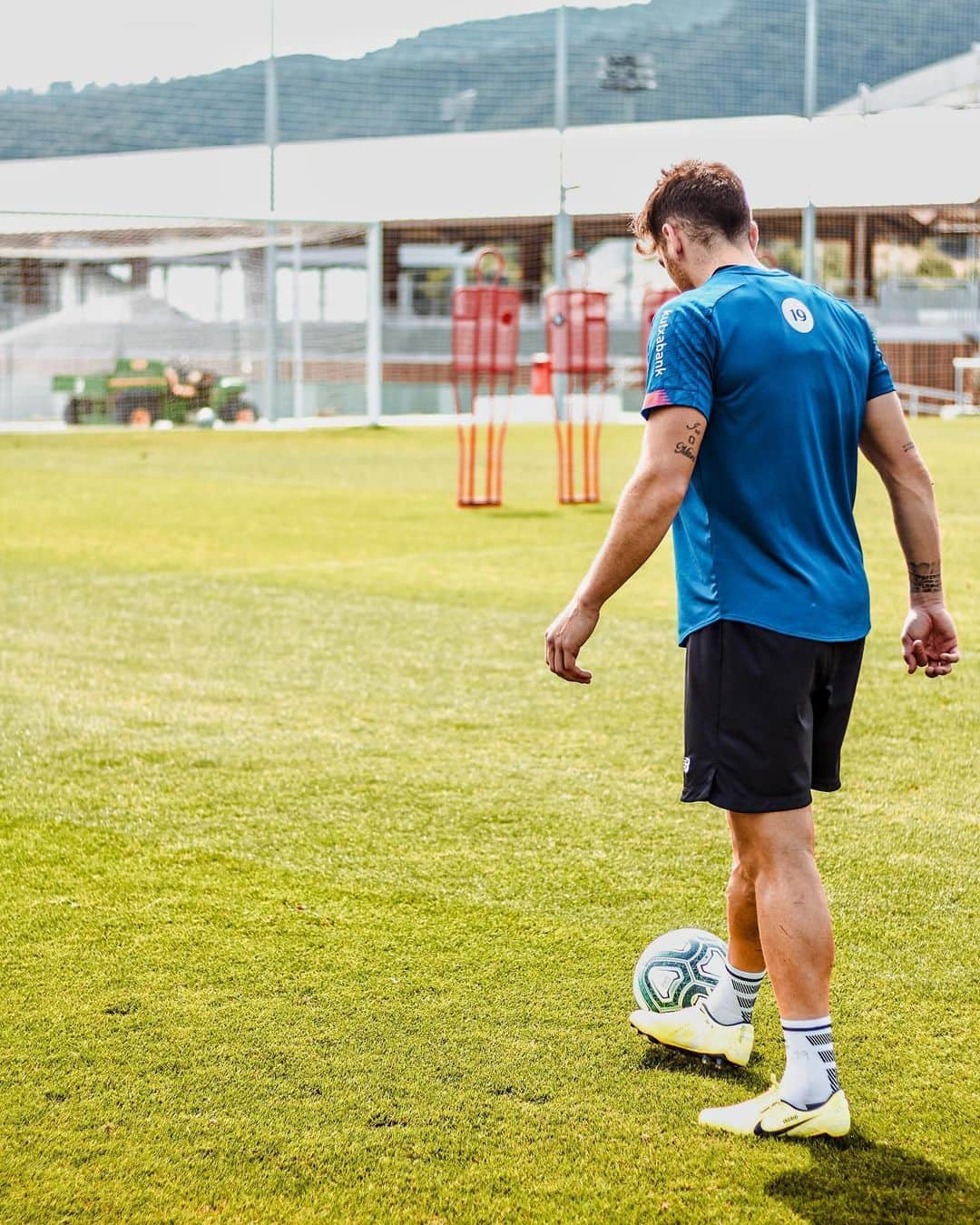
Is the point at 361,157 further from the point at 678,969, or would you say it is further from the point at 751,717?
the point at 751,717

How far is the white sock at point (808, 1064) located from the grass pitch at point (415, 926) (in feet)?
0.31

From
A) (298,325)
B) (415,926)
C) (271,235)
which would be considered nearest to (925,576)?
(415,926)

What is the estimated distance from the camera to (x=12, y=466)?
19.8 meters

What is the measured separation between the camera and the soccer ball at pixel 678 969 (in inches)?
130

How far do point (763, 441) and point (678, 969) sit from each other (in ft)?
3.80

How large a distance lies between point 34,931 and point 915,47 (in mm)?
41299

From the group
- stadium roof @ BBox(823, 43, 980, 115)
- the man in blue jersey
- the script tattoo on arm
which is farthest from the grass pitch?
stadium roof @ BBox(823, 43, 980, 115)

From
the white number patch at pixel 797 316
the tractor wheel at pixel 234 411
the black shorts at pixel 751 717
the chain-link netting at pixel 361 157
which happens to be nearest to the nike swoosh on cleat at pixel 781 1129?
the black shorts at pixel 751 717

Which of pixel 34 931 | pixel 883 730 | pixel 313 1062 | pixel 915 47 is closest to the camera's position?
pixel 313 1062

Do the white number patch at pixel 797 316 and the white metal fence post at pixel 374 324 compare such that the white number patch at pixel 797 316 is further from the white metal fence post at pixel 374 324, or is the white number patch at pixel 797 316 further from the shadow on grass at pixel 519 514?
the white metal fence post at pixel 374 324

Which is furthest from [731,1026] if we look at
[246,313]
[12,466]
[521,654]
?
Answer: [246,313]

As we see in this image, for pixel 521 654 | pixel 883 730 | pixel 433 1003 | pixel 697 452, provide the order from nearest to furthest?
1. pixel 697 452
2. pixel 433 1003
3. pixel 883 730
4. pixel 521 654

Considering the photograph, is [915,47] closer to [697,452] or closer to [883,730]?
[883,730]

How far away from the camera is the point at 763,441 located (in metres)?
2.88
